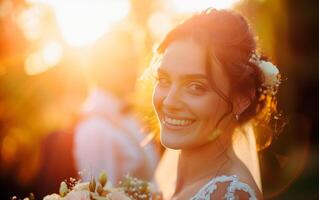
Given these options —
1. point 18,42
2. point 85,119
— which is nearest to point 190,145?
point 85,119

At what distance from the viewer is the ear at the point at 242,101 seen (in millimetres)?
3933

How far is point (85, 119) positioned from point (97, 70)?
0.47 m

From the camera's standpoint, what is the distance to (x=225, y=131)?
397 centimetres

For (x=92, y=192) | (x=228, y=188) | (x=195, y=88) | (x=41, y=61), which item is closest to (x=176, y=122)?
(x=195, y=88)

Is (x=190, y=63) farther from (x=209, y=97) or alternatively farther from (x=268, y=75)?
(x=268, y=75)

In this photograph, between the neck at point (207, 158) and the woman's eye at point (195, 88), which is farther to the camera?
the neck at point (207, 158)

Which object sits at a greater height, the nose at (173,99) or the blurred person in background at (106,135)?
the blurred person in background at (106,135)

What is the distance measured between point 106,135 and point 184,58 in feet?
7.45

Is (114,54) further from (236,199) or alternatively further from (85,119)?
(236,199)

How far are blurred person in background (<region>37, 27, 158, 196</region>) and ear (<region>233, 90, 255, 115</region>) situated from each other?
81.0 inches

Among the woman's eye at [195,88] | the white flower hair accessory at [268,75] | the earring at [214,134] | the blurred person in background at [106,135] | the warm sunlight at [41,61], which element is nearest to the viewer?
the woman's eye at [195,88]

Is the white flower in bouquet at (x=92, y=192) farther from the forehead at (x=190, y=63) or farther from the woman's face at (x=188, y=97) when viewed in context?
the forehead at (x=190, y=63)

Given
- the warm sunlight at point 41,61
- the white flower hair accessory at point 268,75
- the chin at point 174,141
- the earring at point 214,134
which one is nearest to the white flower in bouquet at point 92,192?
the chin at point 174,141

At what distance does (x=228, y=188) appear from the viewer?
3666mm
